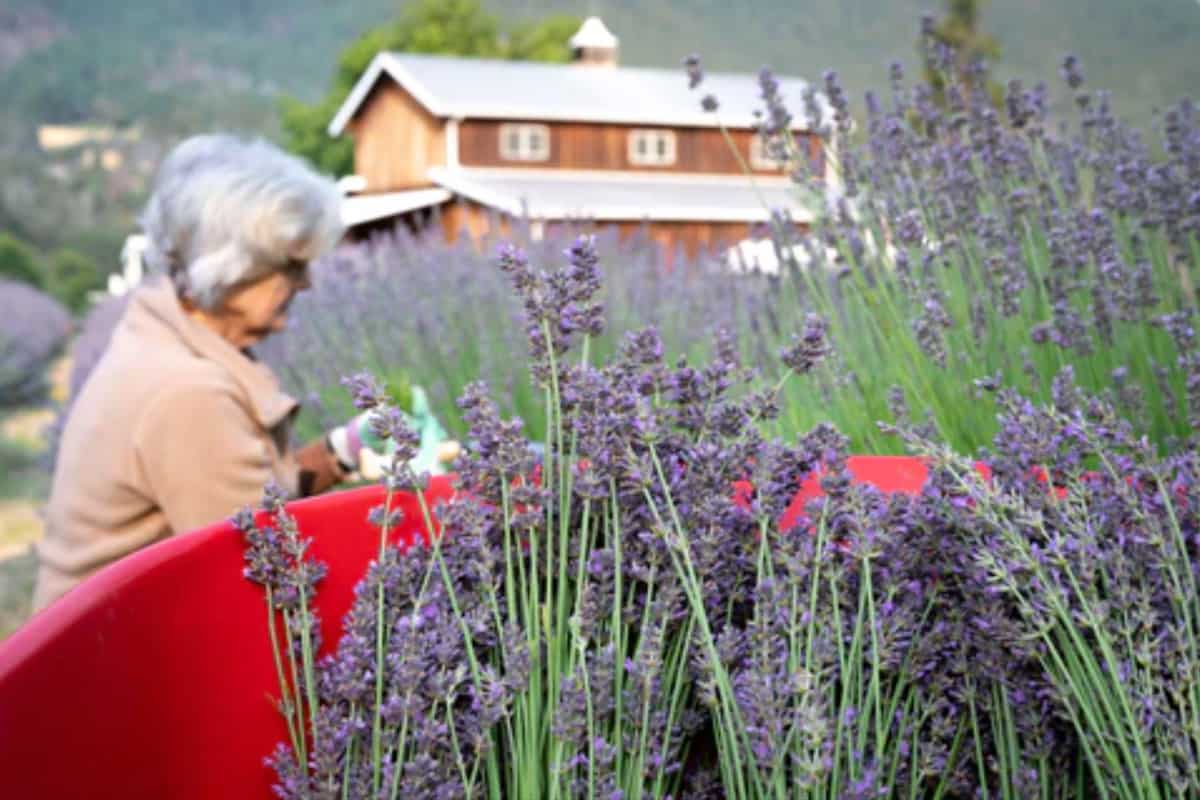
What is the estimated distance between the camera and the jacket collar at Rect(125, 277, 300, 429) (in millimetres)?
2457

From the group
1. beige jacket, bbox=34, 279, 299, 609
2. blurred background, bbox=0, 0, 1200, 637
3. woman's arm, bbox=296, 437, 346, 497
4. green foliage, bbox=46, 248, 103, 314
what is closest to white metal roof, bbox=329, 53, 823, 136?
blurred background, bbox=0, 0, 1200, 637

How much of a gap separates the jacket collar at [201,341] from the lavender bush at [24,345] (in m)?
16.5

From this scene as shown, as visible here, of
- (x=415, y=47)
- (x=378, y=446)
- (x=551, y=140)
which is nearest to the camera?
(x=378, y=446)

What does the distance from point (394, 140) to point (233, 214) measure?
31.1m

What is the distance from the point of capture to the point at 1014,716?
3.12 feet

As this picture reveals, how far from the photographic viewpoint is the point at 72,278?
179 ft

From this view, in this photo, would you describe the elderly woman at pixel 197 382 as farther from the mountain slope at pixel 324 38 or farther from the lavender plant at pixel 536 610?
the mountain slope at pixel 324 38

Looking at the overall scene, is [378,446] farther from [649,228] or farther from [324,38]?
[324,38]

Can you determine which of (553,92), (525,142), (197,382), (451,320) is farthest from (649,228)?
(553,92)

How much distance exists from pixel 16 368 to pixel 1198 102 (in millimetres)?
18567

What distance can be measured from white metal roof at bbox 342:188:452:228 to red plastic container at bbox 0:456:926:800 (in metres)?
28.0

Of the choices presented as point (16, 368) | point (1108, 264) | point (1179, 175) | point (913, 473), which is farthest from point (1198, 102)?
point (16, 368)

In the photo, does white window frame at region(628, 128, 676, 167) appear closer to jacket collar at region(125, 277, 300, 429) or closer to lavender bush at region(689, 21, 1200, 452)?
lavender bush at region(689, 21, 1200, 452)

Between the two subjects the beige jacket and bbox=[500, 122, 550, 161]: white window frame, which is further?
bbox=[500, 122, 550, 161]: white window frame
